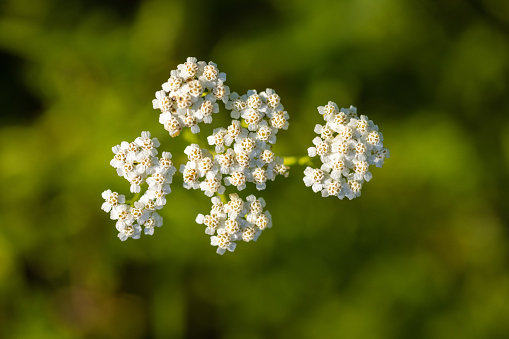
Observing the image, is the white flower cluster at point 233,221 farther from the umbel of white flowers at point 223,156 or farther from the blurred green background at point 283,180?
the blurred green background at point 283,180

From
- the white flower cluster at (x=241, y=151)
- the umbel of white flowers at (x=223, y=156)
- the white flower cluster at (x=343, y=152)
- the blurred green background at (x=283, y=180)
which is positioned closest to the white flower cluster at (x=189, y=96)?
the umbel of white flowers at (x=223, y=156)

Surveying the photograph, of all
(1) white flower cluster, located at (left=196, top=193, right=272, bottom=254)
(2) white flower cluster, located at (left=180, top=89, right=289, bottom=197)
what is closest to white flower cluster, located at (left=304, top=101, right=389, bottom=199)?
(2) white flower cluster, located at (left=180, top=89, right=289, bottom=197)

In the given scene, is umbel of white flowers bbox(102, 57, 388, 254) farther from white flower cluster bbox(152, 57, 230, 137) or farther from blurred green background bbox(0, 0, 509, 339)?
blurred green background bbox(0, 0, 509, 339)

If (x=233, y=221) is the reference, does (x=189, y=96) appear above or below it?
above

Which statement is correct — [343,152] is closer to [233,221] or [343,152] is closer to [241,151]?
[241,151]

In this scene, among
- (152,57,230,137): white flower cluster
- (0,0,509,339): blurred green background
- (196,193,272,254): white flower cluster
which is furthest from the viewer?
(0,0,509,339): blurred green background

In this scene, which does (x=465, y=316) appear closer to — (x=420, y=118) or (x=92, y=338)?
(x=420, y=118)

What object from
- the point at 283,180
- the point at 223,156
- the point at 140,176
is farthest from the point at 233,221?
the point at 283,180
